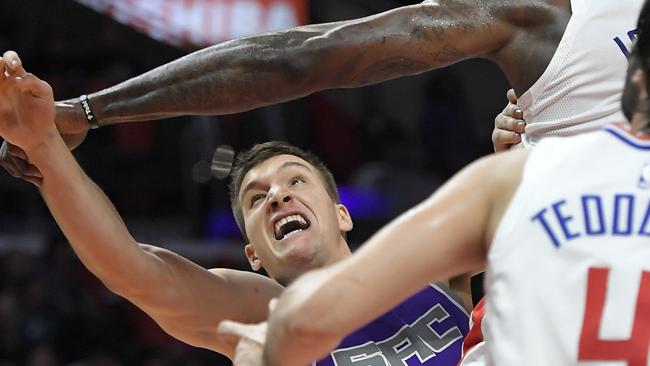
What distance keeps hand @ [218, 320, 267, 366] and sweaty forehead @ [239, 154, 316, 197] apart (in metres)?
1.93

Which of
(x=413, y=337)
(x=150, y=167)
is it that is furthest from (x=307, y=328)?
(x=150, y=167)

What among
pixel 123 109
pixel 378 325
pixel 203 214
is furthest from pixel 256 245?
pixel 203 214

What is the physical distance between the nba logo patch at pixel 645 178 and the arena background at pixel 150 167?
19.6ft

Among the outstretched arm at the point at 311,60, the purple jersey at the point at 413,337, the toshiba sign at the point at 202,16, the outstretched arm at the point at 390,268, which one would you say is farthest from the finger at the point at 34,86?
the toshiba sign at the point at 202,16

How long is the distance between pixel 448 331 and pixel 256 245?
0.75m

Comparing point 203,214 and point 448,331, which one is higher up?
point 448,331

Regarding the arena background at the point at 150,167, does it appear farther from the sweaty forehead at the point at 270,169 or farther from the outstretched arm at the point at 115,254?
the outstretched arm at the point at 115,254

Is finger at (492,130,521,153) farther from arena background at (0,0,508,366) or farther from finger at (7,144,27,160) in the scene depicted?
arena background at (0,0,508,366)

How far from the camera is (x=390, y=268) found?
78.3 inches

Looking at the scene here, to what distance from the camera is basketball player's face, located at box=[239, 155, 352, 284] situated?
391 centimetres

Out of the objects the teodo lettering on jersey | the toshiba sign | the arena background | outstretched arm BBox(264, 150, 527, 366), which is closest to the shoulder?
outstretched arm BBox(264, 150, 527, 366)

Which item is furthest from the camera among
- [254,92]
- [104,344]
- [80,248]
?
[104,344]

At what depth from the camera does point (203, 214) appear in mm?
8875

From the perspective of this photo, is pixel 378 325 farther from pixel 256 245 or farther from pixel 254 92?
pixel 254 92
